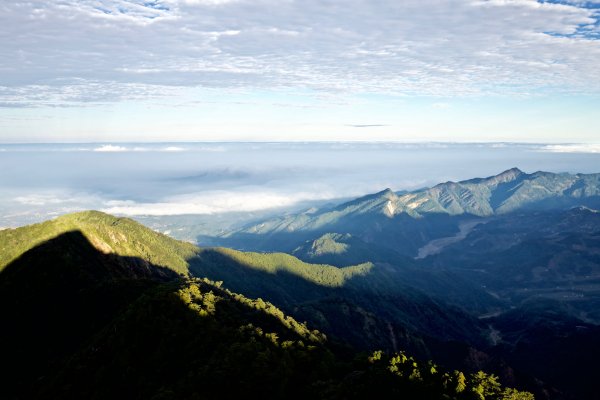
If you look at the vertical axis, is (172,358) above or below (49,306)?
above

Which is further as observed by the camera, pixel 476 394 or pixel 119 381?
pixel 119 381

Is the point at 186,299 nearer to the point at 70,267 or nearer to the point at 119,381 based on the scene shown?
the point at 119,381

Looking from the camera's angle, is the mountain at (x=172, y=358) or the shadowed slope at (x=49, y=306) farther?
the shadowed slope at (x=49, y=306)

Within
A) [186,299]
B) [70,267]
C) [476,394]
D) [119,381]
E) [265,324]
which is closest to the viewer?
[476,394]

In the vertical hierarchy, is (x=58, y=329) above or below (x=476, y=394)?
below

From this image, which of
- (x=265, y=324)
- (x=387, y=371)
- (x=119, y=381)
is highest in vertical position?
(x=387, y=371)

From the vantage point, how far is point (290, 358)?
108000 mm

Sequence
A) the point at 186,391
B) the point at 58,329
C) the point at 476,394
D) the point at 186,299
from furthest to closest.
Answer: the point at 58,329
the point at 186,299
the point at 476,394
the point at 186,391

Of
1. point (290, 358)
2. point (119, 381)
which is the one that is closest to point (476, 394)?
point (290, 358)

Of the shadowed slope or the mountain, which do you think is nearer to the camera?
the mountain

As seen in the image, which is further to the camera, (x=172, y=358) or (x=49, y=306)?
(x=49, y=306)

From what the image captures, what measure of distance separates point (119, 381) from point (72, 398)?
374 inches

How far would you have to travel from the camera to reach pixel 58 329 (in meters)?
152

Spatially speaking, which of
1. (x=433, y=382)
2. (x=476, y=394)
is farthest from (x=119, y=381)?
(x=476, y=394)
